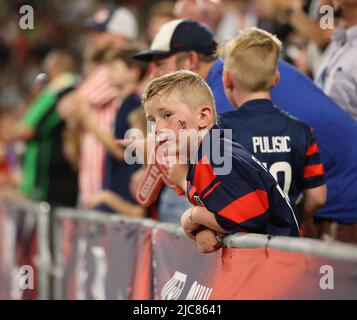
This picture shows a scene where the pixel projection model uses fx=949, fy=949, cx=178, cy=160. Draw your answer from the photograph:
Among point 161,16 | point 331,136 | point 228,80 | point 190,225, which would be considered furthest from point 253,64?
point 161,16

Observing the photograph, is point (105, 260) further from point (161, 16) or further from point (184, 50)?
point (161, 16)

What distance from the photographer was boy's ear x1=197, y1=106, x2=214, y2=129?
12.1 ft

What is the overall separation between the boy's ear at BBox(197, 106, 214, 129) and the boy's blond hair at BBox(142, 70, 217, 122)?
0.7 inches

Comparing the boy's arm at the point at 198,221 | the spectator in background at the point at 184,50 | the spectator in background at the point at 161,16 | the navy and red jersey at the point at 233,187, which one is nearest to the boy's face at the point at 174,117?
the navy and red jersey at the point at 233,187

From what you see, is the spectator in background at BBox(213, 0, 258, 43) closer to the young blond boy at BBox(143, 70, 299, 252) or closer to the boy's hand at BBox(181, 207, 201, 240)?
the young blond boy at BBox(143, 70, 299, 252)

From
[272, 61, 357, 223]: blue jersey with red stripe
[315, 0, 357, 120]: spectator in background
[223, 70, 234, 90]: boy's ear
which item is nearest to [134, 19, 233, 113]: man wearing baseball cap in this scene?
[272, 61, 357, 223]: blue jersey with red stripe

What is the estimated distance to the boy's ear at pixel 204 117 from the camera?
3.69 meters

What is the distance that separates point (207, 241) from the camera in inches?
140

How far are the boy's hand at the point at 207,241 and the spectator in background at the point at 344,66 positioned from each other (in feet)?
5.87

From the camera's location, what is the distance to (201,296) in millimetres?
3664

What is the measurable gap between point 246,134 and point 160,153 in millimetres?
426

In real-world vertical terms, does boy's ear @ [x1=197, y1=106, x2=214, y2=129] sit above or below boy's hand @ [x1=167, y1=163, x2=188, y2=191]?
above
